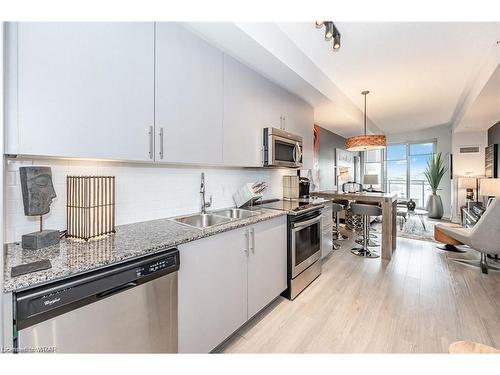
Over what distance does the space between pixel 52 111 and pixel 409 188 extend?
844cm

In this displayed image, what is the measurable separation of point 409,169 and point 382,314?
6499mm

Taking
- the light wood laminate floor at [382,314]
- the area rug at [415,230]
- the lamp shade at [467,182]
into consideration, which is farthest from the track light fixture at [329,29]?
the lamp shade at [467,182]

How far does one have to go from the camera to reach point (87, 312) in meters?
0.89

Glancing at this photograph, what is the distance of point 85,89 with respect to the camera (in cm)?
111

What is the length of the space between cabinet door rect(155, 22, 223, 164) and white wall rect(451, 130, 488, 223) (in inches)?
260

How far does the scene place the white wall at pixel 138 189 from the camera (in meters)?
1.17

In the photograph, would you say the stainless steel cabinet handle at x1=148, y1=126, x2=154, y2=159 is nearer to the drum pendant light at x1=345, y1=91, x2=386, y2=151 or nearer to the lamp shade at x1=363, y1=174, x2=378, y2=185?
the drum pendant light at x1=345, y1=91, x2=386, y2=151

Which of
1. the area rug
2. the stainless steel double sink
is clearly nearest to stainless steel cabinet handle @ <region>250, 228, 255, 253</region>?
the stainless steel double sink

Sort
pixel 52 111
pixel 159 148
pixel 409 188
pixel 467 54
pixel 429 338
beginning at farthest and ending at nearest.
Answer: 1. pixel 409 188
2. pixel 467 54
3. pixel 429 338
4. pixel 159 148
5. pixel 52 111

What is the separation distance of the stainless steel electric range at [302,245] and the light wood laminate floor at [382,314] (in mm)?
125

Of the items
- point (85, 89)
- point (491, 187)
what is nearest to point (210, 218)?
point (85, 89)

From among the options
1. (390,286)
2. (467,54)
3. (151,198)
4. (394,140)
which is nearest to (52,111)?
(151,198)

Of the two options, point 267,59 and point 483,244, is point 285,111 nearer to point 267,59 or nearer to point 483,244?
point 267,59

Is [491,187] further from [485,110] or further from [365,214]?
[365,214]
